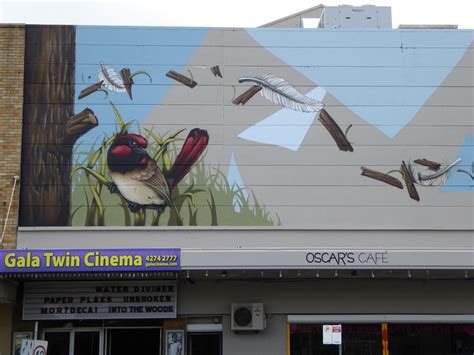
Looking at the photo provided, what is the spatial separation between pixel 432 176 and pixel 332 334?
15.0ft

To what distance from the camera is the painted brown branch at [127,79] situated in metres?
17.3

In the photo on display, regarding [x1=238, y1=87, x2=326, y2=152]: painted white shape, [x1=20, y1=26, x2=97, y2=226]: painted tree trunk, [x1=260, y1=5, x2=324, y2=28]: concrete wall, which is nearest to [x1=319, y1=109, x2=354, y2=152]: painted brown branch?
[x1=238, y1=87, x2=326, y2=152]: painted white shape

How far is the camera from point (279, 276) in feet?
53.9

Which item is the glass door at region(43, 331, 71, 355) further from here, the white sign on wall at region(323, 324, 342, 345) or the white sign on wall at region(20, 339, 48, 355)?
the white sign on wall at region(323, 324, 342, 345)

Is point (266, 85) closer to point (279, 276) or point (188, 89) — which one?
point (188, 89)

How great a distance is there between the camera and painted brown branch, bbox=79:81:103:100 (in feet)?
56.6

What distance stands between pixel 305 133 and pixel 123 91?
4643 millimetres

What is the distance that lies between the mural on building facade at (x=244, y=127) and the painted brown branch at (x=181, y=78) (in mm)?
35

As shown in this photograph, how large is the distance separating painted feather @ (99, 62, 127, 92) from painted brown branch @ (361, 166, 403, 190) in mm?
6299

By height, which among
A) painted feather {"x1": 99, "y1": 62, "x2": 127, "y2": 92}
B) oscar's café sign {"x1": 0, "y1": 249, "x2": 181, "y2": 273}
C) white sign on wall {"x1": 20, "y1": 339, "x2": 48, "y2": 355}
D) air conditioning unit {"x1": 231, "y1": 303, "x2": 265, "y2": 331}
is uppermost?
painted feather {"x1": 99, "y1": 62, "x2": 127, "y2": 92}

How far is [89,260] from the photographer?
15.0m

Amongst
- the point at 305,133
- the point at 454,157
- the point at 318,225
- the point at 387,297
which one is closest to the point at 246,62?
the point at 305,133

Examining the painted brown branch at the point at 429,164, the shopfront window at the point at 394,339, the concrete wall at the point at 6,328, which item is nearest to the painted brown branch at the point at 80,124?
the concrete wall at the point at 6,328

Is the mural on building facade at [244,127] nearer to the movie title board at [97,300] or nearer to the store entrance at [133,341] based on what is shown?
the movie title board at [97,300]
